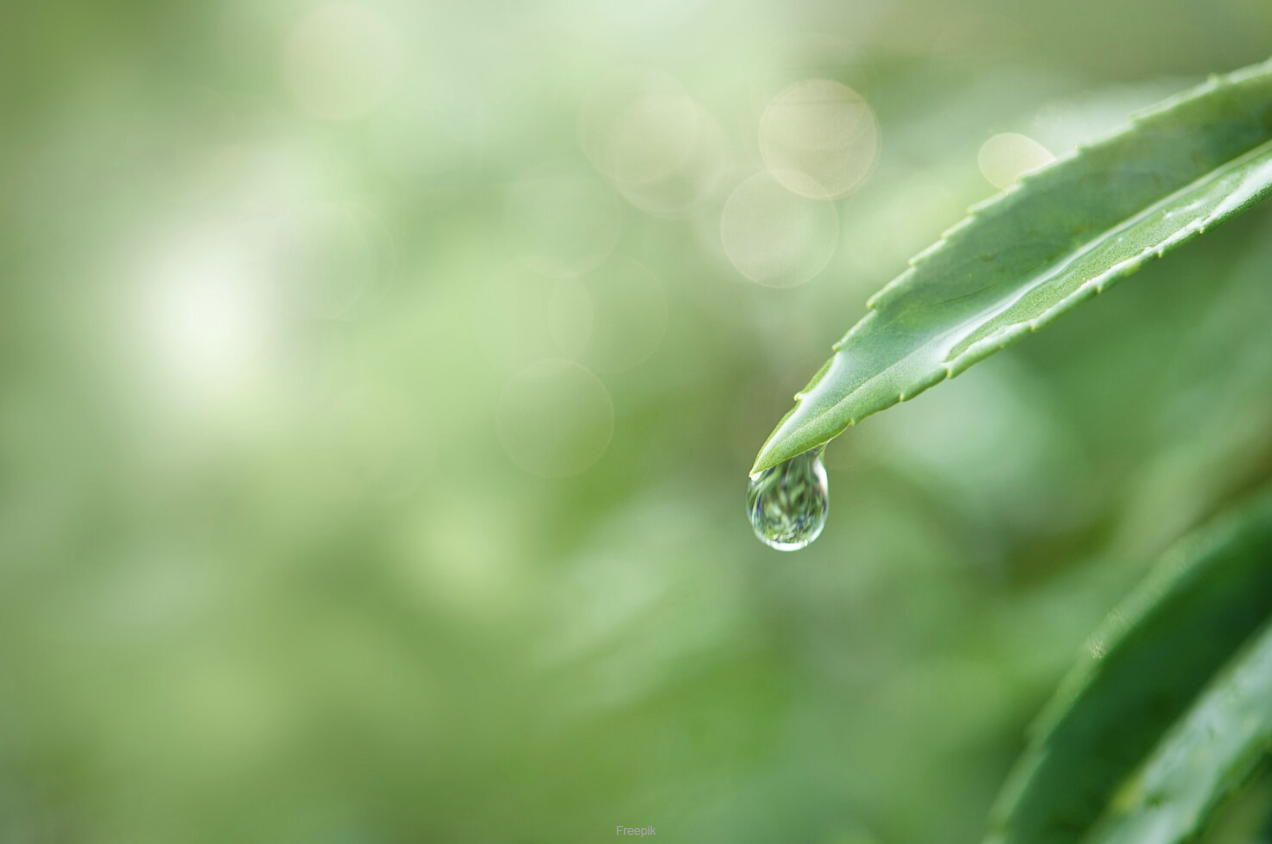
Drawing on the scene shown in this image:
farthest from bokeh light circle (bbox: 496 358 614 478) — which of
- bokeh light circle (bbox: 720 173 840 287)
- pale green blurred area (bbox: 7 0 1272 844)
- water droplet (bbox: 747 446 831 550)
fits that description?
water droplet (bbox: 747 446 831 550)

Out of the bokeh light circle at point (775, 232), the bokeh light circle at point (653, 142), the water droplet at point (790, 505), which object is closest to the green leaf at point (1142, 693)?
the water droplet at point (790, 505)

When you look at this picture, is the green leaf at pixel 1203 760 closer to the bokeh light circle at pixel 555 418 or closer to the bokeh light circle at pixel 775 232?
the bokeh light circle at pixel 775 232

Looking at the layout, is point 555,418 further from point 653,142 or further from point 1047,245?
point 1047,245

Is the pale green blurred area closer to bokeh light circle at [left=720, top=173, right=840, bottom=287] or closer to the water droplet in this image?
bokeh light circle at [left=720, top=173, right=840, bottom=287]

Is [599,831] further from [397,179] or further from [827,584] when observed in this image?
[397,179]

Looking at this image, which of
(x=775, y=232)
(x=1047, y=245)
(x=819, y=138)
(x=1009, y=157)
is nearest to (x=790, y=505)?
(x=1047, y=245)

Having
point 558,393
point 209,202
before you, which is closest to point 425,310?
point 558,393
